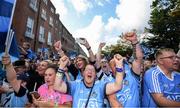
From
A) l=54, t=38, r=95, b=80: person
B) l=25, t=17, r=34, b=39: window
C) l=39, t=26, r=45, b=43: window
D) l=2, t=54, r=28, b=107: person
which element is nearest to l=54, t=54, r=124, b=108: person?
l=2, t=54, r=28, b=107: person

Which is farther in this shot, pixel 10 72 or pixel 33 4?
pixel 33 4

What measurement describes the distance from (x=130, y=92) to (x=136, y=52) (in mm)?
712

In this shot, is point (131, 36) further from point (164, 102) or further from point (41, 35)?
point (41, 35)

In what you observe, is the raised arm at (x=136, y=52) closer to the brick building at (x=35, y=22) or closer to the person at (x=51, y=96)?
the person at (x=51, y=96)

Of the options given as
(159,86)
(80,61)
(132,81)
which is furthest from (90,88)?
(80,61)

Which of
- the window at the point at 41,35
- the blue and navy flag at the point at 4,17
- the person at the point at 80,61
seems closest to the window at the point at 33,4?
the window at the point at 41,35

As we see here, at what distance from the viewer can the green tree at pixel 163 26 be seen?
44.7 meters

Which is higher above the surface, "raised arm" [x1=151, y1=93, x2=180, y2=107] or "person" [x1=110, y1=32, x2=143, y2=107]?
"person" [x1=110, y1=32, x2=143, y2=107]

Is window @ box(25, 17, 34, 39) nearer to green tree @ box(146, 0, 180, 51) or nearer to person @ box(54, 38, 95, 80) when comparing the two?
green tree @ box(146, 0, 180, 51)

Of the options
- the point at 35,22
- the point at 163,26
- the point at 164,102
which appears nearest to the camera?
the point at 164,102

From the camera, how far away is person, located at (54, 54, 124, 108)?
15.2 feet

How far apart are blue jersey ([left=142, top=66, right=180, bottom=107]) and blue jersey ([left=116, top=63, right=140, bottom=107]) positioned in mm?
148

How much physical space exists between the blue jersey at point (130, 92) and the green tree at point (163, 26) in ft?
130

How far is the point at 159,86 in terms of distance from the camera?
466 centimetres
